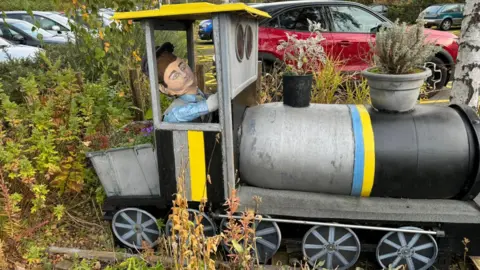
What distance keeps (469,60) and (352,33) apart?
2832 mm

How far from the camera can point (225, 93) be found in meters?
2.37

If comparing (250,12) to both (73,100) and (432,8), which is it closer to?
(73,100)

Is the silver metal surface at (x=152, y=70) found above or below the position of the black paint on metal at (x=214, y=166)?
above

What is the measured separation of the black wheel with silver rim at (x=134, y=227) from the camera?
2.85 meters

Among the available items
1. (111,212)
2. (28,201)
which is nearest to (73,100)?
(28,201)

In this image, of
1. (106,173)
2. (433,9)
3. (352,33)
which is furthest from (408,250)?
(433,9)

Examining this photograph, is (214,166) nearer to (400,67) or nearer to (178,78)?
(178,78)

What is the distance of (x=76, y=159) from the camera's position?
10.5ft

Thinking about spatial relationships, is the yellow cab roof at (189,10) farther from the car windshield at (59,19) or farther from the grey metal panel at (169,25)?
the car windshield at (59,19)

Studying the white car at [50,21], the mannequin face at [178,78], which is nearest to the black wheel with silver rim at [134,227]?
the mannequin face at [178,78]

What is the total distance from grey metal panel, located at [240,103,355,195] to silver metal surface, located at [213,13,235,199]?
18cm

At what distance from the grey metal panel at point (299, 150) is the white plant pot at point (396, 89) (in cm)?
25

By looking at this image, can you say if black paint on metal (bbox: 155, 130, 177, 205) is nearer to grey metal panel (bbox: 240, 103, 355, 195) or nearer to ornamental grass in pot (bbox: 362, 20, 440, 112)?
grey metal panel (bbox: 240, 103, 355, 195)

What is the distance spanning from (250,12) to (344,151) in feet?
3.41
